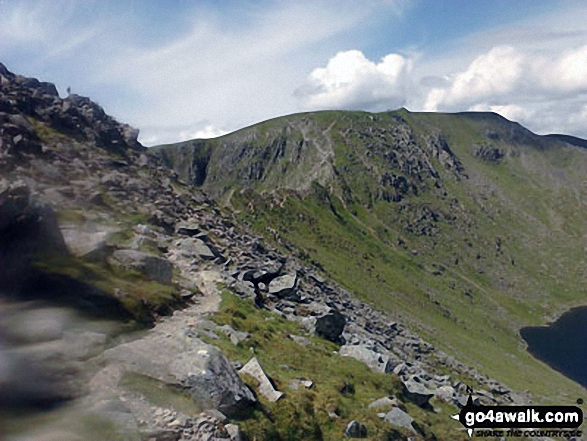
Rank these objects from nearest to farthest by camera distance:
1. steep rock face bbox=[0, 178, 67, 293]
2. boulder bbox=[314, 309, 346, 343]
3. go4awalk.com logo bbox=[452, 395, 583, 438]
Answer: steep rock face bbox=[0, 178, 67, 293], go4awalk.com logo bbox=[452, 395, 583, 438], boulder bbox=[314, 309, 346, 343]

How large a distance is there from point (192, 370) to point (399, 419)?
1388cm

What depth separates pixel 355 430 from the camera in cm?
2341

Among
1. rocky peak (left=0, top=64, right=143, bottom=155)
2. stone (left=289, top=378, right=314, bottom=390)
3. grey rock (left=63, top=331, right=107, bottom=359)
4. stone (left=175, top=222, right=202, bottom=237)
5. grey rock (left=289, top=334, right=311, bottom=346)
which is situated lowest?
grey rock (left=289, top=334, right=311, bottom=346)

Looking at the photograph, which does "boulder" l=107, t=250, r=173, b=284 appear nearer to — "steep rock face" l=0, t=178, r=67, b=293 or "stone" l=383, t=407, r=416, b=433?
"steep rock face" l=0, t=178, r=67, b=293

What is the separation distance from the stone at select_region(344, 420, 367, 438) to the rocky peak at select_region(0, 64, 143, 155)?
155 ft

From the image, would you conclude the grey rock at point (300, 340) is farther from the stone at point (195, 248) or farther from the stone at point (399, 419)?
the stone at point (195, 248)

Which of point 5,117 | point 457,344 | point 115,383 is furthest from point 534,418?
point 457,344

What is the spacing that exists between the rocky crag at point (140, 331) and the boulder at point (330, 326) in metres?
0.17

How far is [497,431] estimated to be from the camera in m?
36.2

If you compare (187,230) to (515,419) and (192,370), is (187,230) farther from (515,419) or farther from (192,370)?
(515,419)

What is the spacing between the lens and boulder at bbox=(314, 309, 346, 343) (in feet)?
142

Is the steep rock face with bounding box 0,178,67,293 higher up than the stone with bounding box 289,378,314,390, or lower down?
higher up

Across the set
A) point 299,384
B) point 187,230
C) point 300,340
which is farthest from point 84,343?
point 187,230

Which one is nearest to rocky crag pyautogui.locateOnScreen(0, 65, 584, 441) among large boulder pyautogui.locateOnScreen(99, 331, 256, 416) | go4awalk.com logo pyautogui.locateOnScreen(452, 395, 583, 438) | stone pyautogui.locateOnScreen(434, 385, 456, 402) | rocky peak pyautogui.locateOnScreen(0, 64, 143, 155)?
large boulder pyautogui.locateOnScreen(99, 331, 256, 416)
